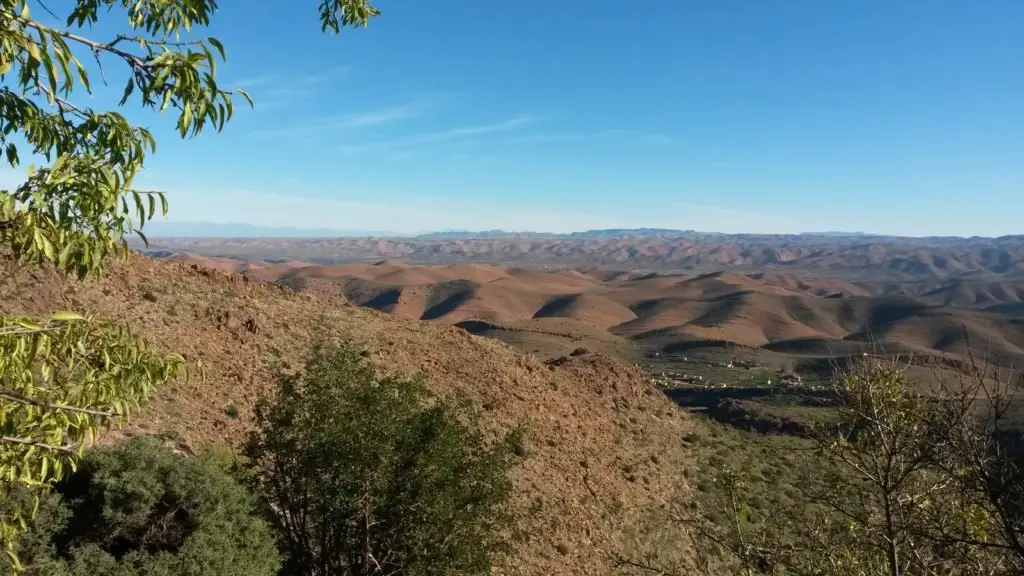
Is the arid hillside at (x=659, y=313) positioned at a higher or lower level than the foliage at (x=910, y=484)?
lower

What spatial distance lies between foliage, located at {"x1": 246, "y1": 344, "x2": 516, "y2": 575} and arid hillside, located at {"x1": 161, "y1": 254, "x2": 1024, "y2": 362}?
161 feet

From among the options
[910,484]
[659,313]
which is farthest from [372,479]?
[659,313]

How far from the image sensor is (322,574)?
10141 millimetres

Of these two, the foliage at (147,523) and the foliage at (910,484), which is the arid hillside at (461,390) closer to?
the foliage at (147,523)

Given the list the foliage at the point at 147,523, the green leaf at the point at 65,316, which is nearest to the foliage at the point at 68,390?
A: the green leaf at the point at 65,316

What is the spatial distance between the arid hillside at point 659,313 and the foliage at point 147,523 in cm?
5064

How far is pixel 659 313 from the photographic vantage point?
109938 millimetres

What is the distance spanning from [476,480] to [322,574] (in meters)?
3.05

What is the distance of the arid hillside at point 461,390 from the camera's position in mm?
15312

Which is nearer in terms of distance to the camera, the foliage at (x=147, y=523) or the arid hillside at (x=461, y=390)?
the foliage at (x=147, y=523)

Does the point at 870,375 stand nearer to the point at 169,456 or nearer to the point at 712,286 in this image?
the point at 169,456

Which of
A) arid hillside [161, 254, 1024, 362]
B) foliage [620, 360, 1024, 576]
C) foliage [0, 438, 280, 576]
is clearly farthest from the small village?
foliage [0, 438, 280, 576]

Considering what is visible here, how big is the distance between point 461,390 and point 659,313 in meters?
93.3

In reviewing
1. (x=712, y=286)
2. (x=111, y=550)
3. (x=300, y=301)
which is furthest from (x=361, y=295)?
(x=111, y=550)
